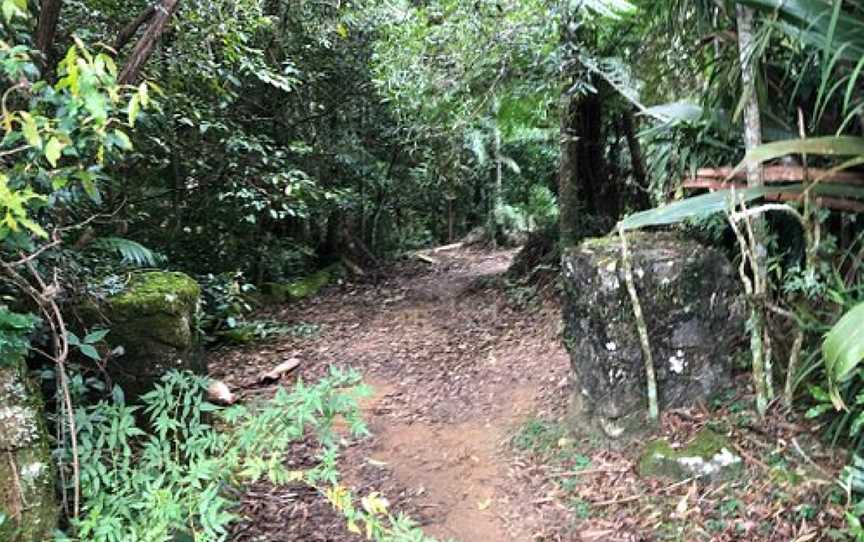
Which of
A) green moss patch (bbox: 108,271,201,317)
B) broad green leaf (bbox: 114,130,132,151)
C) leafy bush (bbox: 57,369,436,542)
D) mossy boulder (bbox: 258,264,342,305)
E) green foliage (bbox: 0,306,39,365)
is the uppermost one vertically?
broad green leaf (bbox: 114,130,132,151)

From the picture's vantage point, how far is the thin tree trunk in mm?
3287

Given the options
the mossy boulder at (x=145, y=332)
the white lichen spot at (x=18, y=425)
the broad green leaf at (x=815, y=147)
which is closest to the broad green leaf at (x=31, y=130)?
the white lichen spot at (x=18, y=425)

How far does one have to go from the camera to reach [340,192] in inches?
347

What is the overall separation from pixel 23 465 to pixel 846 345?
9.65 ft

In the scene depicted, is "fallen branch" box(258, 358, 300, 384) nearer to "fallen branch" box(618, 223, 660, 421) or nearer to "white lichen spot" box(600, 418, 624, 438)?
"white lichen spot" box(600, 418, 624, 438)

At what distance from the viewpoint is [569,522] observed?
3.23 metres

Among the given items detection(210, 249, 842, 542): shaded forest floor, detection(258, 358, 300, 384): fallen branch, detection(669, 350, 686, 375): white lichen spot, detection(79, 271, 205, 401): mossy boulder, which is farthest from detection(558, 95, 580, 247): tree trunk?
detection(79, 271, 205, 401): mossy boulder

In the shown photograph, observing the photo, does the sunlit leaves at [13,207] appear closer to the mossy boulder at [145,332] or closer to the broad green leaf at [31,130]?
the broad green leaf at [31,130]

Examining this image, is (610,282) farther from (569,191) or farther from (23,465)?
(569,191)

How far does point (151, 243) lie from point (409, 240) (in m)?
7.22

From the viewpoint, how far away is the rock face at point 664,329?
3561mm

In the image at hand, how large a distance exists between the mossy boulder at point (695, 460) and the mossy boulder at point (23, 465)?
2757 mm

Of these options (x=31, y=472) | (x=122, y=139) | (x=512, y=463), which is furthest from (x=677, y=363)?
(x=31, y=472)

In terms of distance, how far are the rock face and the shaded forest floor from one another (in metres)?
0.15
